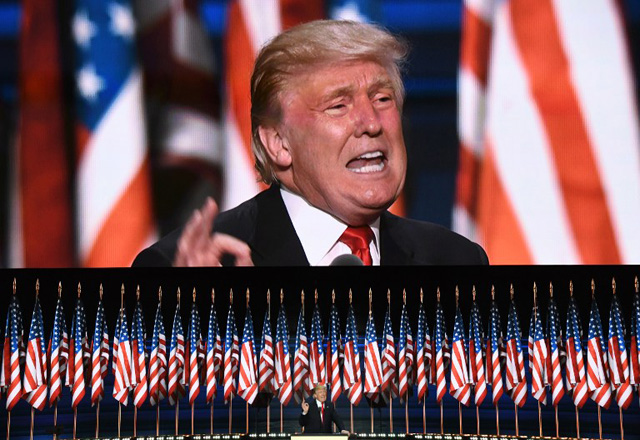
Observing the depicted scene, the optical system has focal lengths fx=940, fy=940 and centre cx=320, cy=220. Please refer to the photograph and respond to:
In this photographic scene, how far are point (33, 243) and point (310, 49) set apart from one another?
5553 mm

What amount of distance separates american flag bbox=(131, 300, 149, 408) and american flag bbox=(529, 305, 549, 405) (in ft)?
20.2

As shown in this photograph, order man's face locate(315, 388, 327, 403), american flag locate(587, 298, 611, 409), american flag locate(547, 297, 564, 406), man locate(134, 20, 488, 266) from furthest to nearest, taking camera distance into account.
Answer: man locate(134, 20, 488, 266) → american flag locate(547, 297, 564, 406) → american flag locate(587, 298, 611, 409) → man's face locate(315, 388, 327, 403)

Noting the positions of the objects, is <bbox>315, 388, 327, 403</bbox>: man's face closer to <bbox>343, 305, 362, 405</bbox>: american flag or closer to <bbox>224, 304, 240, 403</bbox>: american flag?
<bbox>343, 305, 362, 405</bbox>: american flag

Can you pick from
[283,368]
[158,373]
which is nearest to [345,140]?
[283,368]

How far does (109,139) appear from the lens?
15672 mm

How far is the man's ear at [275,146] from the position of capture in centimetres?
1556

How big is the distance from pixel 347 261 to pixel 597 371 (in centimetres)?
431

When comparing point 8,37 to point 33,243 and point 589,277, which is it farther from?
point 589,277

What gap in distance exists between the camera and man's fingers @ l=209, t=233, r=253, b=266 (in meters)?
15.5

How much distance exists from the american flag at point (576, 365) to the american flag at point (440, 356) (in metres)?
1.94

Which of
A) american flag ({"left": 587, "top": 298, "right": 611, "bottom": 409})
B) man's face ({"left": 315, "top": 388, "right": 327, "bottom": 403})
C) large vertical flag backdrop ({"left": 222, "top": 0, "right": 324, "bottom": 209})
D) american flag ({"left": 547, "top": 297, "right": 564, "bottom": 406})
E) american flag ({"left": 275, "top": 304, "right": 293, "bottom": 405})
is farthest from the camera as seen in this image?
large vertical flag backdrop ({"left": 222, "top": 0, "right": 324, "bottom": 209})

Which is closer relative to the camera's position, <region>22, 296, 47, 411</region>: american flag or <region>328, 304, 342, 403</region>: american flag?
<region>22, 296, 47, 411</region>: american flag

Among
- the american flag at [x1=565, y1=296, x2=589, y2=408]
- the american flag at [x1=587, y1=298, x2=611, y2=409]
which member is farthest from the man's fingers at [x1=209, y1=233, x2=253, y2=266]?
the american flag at [x1=587, y1=298, x2=611, y2=409]

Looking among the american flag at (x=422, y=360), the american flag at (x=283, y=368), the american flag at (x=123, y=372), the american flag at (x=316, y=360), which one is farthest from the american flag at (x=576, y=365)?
the american flag at (x=123, y=372)
